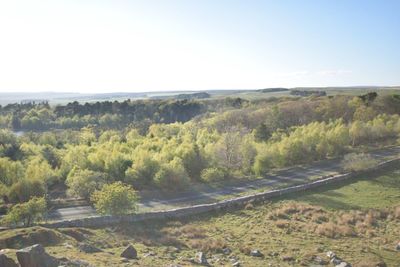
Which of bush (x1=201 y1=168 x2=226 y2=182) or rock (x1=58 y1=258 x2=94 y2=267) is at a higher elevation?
rock (x1=58 y1=258 x2=94 y2=267)

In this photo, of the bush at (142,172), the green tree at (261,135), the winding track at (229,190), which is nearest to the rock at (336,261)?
the winding track at (229,190)

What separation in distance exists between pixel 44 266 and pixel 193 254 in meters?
13.8

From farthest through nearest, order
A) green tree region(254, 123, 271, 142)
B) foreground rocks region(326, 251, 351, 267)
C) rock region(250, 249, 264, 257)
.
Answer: green tree region(254, 123, 271, 142)
rock region(250, 249, 264, 257)
foreground rocks region(326, 251, 351, 267)

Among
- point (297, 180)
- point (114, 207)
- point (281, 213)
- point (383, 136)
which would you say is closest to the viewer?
point (114, 207)

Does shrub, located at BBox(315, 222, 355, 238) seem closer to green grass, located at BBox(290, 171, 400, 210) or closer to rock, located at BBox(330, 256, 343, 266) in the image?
rock, located at BBox(330, 256, 343, 266)

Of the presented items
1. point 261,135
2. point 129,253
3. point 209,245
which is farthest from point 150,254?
point 261,135

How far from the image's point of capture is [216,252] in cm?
3416

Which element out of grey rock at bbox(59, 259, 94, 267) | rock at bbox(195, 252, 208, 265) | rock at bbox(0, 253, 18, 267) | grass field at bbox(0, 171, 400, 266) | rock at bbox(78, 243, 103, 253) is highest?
rock at bbox(0, 253, 18, 267)

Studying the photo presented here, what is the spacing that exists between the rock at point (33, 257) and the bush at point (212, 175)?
39975 mm

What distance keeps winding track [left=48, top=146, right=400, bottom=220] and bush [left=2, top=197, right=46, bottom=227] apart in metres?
5.40

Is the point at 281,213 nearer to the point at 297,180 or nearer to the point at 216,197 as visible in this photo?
the point at 216,197

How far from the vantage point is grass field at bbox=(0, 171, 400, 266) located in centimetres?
3139

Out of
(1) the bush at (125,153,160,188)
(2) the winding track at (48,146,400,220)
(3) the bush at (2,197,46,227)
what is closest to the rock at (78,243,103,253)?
(3) the bush at (2,197,46,227)

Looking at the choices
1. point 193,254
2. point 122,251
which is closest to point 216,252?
point 193,254
